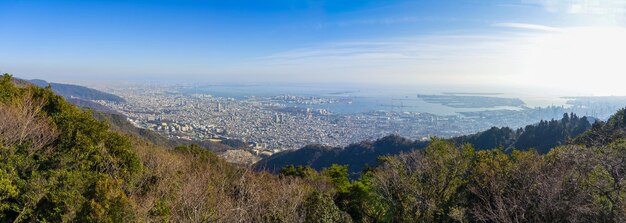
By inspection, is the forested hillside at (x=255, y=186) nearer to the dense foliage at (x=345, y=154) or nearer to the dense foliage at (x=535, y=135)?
the dense foliage at (x=535, y=135)

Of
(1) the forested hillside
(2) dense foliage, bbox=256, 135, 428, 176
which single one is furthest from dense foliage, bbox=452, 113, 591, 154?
(1) the forested hillside

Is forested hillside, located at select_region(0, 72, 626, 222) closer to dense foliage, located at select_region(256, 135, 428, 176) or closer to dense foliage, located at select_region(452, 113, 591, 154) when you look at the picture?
dense foliage, located at select_region(452, 113, 591, 154)

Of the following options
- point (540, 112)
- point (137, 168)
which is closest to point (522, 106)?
point (540, 112)

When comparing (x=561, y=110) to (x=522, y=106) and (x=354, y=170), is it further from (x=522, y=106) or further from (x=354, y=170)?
(x=354, y=170)

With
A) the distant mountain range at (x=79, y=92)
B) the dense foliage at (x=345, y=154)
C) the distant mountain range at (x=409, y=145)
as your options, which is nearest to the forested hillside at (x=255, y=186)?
the distant mountain range at (x=409, y=145)

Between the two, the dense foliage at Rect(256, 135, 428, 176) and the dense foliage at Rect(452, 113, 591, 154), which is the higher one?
the dense foliage at Rect(452, 113, 591, 154)

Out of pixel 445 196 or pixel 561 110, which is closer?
pixel 445 196
